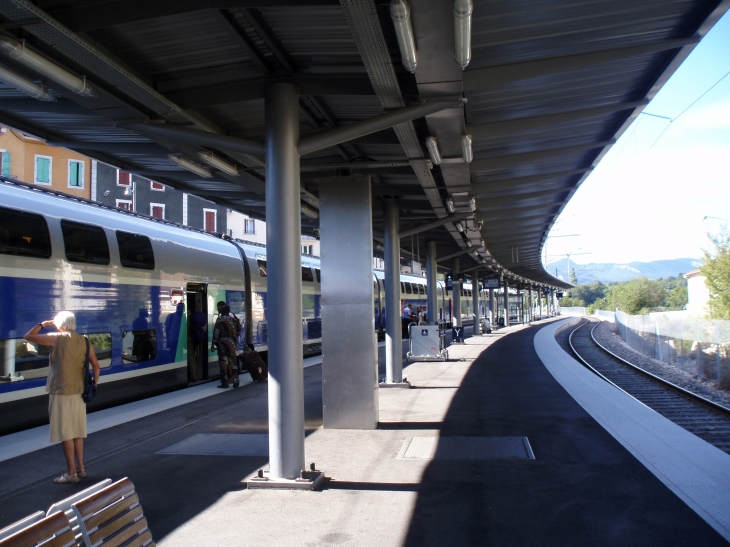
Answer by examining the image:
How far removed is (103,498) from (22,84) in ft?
11.9

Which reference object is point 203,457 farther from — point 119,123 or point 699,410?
point 699,410

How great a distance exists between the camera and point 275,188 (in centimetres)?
616

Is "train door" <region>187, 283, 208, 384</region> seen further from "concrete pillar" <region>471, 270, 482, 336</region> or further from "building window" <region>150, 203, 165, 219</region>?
"building window" <region>150, 203, 165, 219</region>

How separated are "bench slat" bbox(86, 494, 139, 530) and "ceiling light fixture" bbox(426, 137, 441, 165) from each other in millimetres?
5281

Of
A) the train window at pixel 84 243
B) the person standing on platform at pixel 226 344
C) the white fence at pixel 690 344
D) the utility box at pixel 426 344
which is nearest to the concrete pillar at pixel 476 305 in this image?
the white fence at pixel 690 344

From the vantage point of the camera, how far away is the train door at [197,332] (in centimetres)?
1308

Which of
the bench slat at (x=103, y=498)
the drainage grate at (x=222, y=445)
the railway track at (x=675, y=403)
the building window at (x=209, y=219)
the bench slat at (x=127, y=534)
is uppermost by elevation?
the building window at (x=209, y=219)

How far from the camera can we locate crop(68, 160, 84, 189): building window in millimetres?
39031

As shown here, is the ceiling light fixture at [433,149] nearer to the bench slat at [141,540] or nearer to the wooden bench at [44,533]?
the bench slat at [141,540]

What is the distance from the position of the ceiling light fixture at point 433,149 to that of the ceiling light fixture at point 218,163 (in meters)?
2.48

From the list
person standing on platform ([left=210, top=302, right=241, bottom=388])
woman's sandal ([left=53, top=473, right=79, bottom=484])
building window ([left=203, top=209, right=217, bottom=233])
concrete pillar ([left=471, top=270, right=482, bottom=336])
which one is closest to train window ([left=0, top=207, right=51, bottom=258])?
woman's sandal ([left=53, top=473, right=79, bottom=484])

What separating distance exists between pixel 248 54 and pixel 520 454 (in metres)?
4.99

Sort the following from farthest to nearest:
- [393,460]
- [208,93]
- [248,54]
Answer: [393,460] → [208,93] → [248,54]

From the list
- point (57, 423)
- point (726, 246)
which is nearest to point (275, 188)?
point (57, 423)
